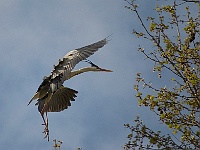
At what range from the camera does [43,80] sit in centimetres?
888

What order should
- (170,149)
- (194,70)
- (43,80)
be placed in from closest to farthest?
1. (170,149)
2. (194,70)
3. (43,80)

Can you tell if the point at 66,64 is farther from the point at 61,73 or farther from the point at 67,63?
the point at 61,73

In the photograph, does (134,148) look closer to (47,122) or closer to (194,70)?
(194,70)

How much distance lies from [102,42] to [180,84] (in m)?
2.15

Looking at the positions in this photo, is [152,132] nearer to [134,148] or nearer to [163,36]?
[134,148]

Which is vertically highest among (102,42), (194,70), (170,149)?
(102,42)

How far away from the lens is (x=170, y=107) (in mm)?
7238

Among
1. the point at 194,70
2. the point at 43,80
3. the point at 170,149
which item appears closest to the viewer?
the point at 170,149

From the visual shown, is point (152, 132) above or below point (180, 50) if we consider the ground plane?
below

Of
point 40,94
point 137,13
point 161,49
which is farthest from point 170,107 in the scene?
point 40,94

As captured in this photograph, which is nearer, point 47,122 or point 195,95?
point 195,95

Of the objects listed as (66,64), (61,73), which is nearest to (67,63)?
(66,64)

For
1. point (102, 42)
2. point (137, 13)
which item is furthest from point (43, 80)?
point (137, 13)

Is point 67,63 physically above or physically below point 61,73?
above
